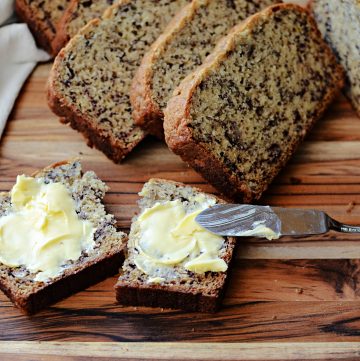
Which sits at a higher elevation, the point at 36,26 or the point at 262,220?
the point at 36,26

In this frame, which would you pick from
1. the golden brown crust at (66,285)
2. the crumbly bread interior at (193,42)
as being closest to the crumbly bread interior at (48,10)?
the crumbly bread interior at (193,42)

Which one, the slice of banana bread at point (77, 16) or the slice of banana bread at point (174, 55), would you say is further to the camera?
the slice of banana bread at point (77, 16)

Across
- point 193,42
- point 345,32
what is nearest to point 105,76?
point 193,42

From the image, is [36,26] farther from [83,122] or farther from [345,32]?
[345,32]

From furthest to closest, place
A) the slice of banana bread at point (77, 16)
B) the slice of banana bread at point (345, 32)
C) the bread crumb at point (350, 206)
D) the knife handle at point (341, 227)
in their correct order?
the slice of banana bread at point (77, 16)
the slice of banana bread at point (345, 32)
the bread crumb at point (350, 206)
the knife handle at point (341, 227)

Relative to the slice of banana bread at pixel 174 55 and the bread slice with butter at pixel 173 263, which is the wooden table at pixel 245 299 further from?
the slice of banana bread at pixel 174 55

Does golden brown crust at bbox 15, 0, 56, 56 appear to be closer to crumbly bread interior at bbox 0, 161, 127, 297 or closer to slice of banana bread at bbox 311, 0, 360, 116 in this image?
crumbly bread interior at bbox 0, 161, 127, 297

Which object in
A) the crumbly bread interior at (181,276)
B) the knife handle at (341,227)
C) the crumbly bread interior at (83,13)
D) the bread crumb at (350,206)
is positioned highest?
Answer: the crumbly bread interior at (83,13)

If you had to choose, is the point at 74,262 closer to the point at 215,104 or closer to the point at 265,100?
the point at 215,104
